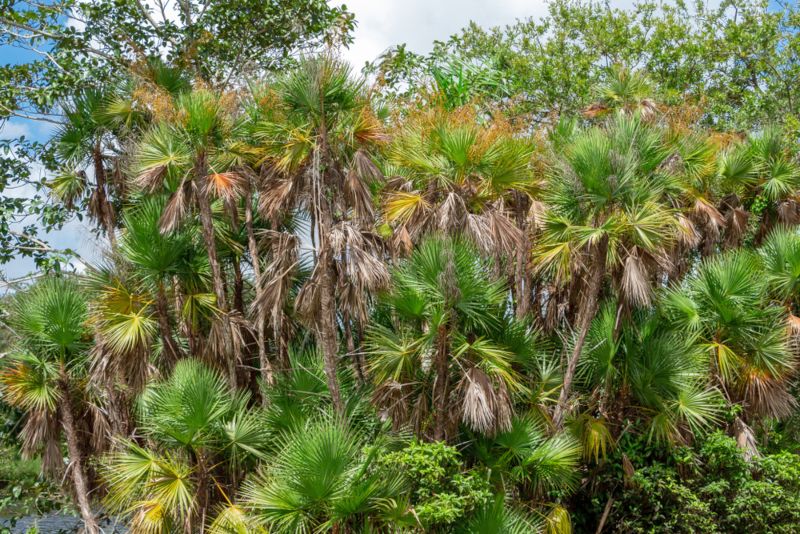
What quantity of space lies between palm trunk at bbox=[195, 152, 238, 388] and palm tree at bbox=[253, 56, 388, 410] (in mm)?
701

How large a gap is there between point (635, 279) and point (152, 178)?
6671 millimetres

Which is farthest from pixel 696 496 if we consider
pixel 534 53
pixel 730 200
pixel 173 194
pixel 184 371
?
pixel 534 53

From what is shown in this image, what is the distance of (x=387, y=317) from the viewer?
12.2m

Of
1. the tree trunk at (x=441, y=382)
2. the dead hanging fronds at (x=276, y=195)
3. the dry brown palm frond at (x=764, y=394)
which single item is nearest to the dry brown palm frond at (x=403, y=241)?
the dead hanging fronds at (x=276, y=195)

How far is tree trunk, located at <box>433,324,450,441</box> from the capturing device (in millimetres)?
10961

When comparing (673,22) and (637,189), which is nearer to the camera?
(637,189)

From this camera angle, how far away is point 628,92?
1741cm

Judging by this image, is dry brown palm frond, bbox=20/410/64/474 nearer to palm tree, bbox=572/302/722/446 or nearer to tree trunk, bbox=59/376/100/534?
tree trunk, bbox=59/376/100/534

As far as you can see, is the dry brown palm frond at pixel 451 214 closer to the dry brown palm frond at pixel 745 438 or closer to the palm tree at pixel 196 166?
the palm tree at pixel 196 166

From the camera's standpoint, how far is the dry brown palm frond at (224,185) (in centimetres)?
1248

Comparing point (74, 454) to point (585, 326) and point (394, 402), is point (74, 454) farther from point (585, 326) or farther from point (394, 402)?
point (585, 326)

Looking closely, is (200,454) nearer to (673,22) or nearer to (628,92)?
(628,92)

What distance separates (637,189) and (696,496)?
14.8 ft

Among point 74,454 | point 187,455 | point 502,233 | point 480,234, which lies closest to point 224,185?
point 480,234
